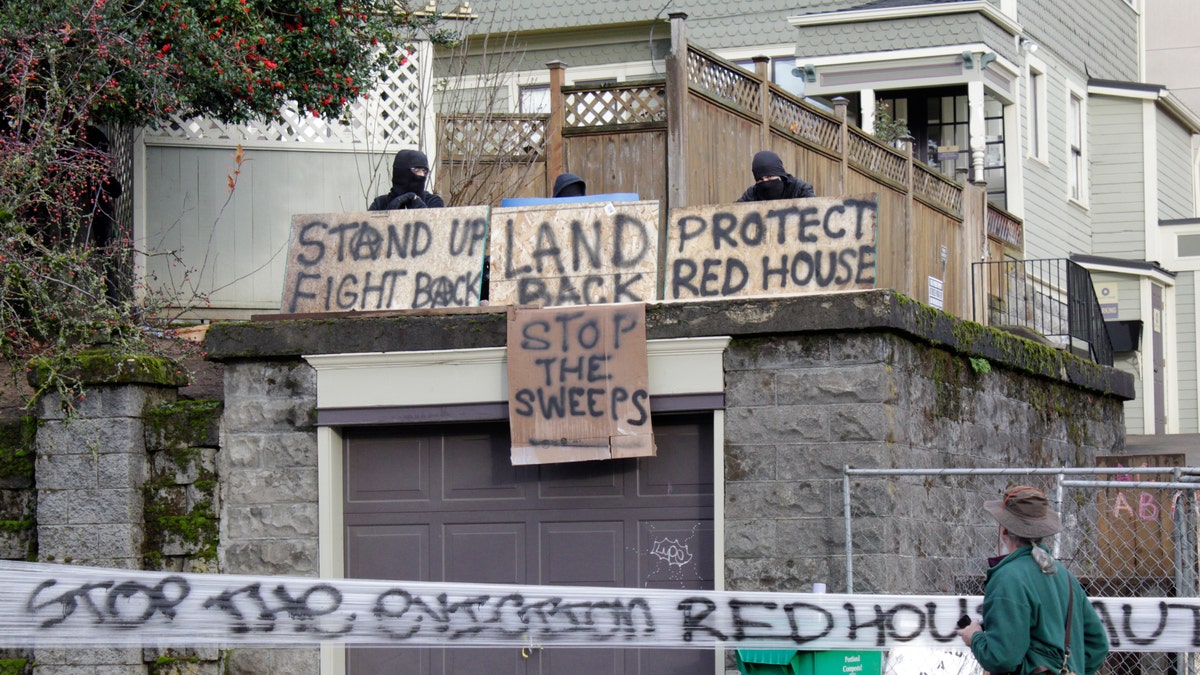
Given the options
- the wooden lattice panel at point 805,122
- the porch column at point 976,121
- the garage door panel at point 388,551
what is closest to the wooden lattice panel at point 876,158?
the wooden lattice panel at point 805,122

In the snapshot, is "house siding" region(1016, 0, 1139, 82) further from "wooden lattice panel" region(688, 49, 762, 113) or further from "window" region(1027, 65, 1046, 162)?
"wooden lattice panel" region(688, 49, 762, 113)

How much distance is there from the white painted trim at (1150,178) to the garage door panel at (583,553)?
1676 cm

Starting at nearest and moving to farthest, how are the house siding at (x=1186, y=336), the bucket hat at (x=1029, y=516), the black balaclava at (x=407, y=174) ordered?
the bucket hat at (x=1029, y=516) < the black balaclava at (x=407, y=174) < the house siding at (x=1186, y=336)

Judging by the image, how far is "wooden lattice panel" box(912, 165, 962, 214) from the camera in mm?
17297

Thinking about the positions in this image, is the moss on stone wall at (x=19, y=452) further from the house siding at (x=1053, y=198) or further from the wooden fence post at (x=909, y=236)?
the house siding at (x=1053, y=198)

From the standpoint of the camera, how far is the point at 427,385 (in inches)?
386

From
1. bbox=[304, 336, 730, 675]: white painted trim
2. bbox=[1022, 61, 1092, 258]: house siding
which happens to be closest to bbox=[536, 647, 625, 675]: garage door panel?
bbox=[304, 336, 730, 675]: white painted trim

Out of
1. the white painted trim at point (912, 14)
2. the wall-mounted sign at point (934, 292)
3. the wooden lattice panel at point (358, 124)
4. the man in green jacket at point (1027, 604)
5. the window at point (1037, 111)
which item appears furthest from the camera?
the window at point (1037, 111)

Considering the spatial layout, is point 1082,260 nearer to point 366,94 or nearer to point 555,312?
point 366,94

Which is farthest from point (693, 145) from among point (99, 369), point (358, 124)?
point (99, 369)

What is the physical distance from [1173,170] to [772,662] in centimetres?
1958

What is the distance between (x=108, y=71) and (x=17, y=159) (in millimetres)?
2074

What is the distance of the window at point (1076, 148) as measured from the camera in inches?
935

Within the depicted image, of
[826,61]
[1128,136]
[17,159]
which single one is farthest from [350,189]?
[1128,136]
